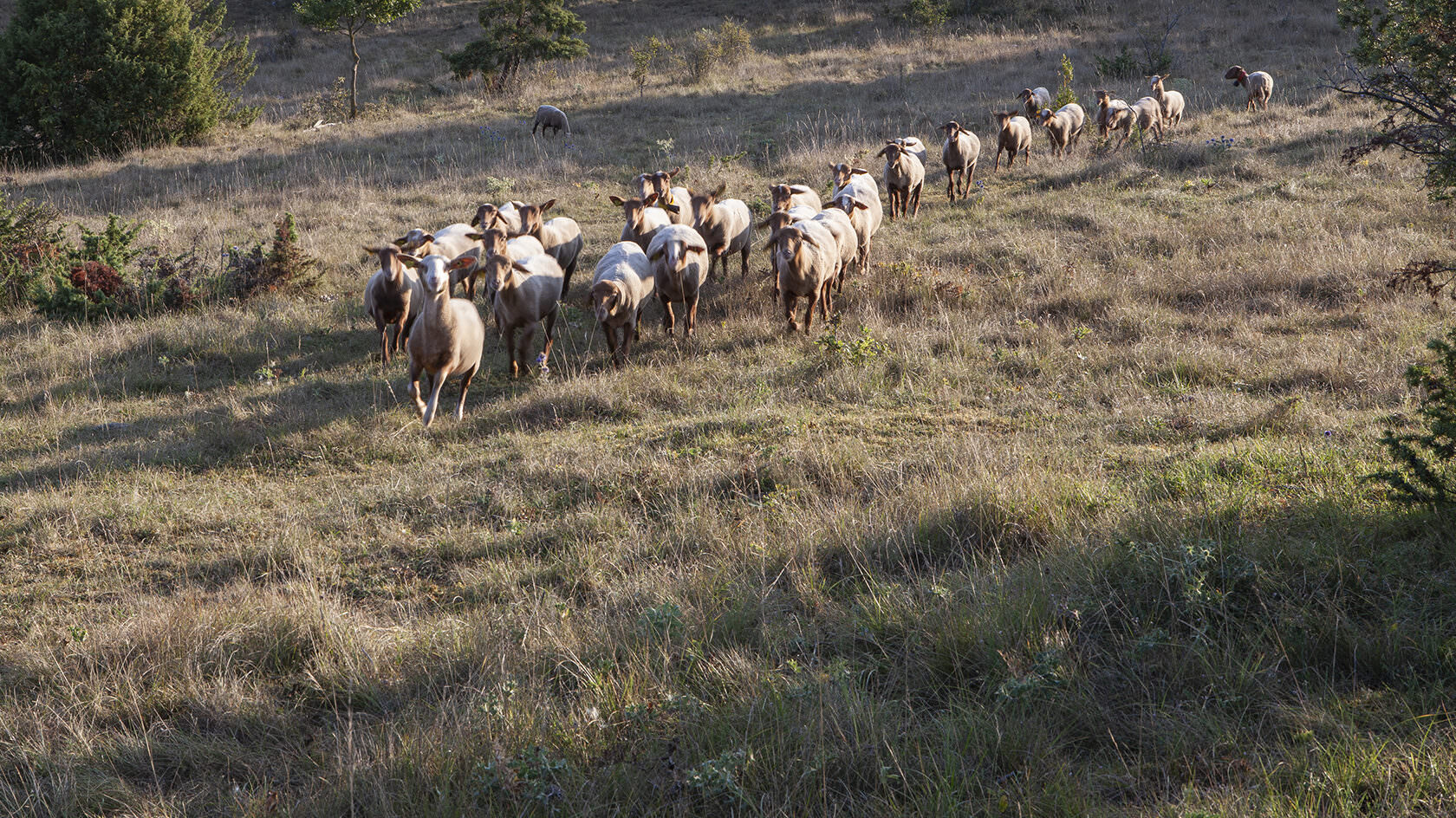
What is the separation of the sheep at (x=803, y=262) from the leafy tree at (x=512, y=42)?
20615mm

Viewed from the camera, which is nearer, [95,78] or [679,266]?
[679,266]

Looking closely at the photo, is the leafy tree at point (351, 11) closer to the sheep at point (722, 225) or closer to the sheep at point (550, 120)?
the sheep at point (550, 120)

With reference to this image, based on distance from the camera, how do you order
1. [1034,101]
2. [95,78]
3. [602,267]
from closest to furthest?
[602,267] < [95,78] < [1034,101]

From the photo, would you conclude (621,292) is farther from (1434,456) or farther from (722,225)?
(1434,456)

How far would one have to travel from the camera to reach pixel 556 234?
1177cm

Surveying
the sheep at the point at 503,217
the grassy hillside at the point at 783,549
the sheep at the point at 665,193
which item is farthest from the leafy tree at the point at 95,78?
the sheep at the point at 665,193

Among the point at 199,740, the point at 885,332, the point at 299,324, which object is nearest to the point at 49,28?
the point at 299,324

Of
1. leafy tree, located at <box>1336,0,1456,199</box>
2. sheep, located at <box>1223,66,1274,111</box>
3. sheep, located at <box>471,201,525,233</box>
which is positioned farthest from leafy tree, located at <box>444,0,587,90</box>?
leafy tree, located at <box>1336,0,1456,199</box>

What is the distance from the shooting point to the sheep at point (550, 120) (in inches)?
893

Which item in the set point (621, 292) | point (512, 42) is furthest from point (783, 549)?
point (512, 42)

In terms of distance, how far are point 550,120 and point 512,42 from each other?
7142 millimetres

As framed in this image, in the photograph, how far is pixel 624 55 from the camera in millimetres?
33375

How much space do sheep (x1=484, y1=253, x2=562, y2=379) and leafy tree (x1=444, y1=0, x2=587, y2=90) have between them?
801 inches

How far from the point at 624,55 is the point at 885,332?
26753mm
